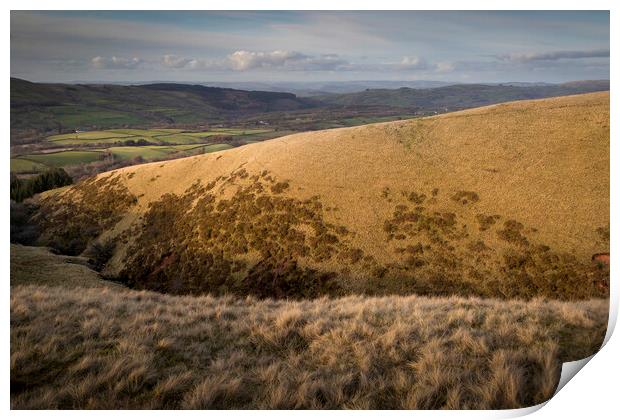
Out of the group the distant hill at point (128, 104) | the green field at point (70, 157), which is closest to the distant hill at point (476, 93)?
the distant hill at point (128, 104)

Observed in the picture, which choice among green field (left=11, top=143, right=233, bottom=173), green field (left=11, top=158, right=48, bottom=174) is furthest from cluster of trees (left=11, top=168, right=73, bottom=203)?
green field (left=11, top=143, right=233, bottom=173)

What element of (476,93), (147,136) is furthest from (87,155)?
(476,93)

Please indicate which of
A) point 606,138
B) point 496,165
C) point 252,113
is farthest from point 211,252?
point 606,138

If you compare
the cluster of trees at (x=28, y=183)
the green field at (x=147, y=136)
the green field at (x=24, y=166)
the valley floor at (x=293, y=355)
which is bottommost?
the valley floor at (x=293, y=355)

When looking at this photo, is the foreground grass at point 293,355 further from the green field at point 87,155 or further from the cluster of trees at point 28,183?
the green field at point 87,155
